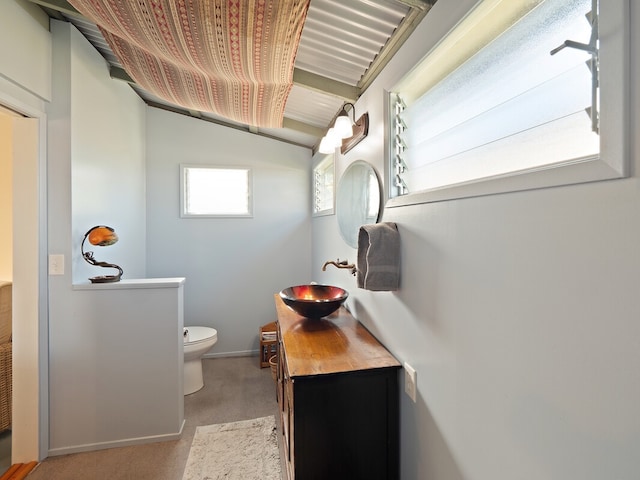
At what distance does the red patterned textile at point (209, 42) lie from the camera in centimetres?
108

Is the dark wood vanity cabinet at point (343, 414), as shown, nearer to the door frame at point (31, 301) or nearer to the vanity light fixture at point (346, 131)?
the vanity light fixture at point (346, 131)

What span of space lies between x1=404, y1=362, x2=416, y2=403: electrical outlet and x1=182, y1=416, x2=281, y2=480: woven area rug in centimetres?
104

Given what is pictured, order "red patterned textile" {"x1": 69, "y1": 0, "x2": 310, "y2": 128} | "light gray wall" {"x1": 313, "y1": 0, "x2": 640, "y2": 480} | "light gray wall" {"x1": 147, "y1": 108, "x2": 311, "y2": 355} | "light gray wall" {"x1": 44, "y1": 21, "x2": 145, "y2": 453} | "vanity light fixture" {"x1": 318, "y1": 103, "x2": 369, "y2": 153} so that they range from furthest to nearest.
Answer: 1. "light gray wall" {"x1": 147, "y1": 108, "x2": 311, "y2": 355}
2. "light gray wall" {"x1": 44, "y1": 21, "x2": 145, "y2": 453}
3. "vanity light fixture" {"x1": 318, "y1": 103, "x2": 369, "y2": 153}
4. "red patterned textile" {"x1": 69, "y1": 0, "x2": 310, "y2": 128}
5. "light gray wall" {"x1": 313, "y1": 0, "x2": 640, "y2": 480}

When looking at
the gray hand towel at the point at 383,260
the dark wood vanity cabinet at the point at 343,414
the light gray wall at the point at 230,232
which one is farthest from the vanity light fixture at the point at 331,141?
the light gray wall at the point at 230,232

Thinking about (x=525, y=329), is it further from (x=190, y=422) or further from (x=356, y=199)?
(x=190, y=422)

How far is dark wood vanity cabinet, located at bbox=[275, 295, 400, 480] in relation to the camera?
1142 mm

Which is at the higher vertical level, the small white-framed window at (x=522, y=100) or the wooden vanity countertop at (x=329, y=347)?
the small white-framed window at (x=522, y=100)

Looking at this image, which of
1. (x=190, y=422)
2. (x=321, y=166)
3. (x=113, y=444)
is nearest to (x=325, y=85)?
(x=321, y=166)

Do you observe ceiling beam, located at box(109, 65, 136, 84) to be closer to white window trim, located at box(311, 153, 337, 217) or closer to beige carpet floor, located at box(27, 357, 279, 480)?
white window trim, located at box(311, 153, 337, 217)

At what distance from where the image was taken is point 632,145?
18.7 inches

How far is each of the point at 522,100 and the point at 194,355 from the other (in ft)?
8.69

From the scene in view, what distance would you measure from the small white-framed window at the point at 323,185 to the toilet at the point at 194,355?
1.52 m

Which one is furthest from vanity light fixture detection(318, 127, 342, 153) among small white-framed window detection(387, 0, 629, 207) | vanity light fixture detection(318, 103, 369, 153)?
small white-framed window detection(387, 0, 629, 207)

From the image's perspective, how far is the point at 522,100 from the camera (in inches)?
29.4
